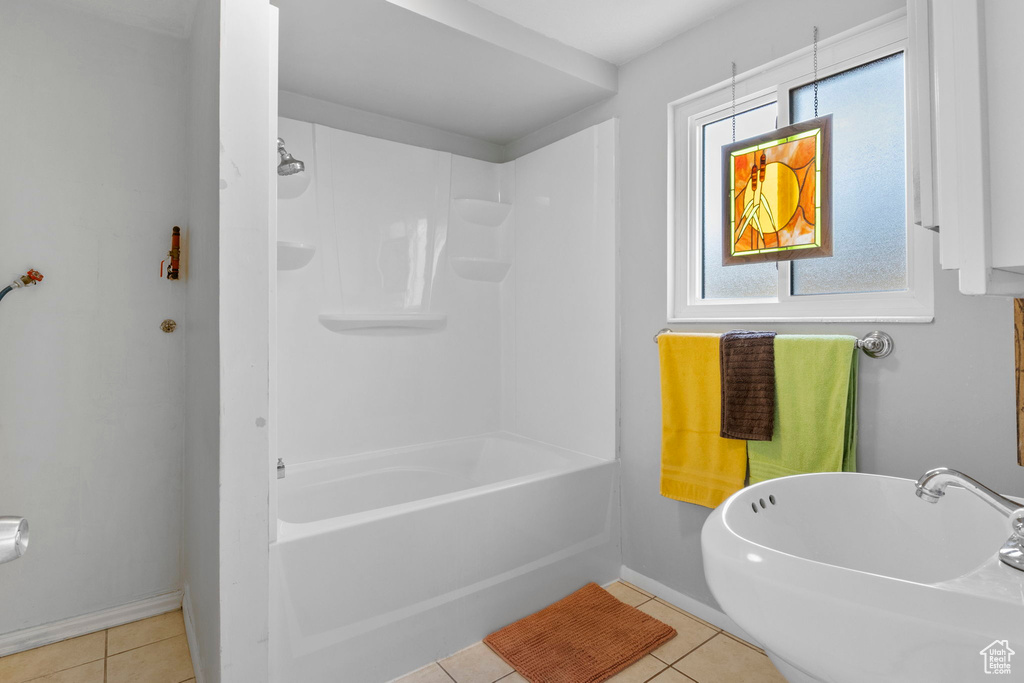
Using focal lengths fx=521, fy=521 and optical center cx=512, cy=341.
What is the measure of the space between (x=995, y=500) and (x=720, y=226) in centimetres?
151

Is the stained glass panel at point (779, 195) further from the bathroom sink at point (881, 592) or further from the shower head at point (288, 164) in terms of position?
the shower head at point (288, 164)

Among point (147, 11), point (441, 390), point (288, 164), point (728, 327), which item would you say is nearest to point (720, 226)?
point (728, 327)

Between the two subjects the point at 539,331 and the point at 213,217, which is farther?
the point at 539,331

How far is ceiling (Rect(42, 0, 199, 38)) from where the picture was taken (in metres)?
1.99

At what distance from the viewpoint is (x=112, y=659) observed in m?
1.87

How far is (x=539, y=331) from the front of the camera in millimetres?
2865

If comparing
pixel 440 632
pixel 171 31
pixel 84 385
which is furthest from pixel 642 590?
pixel 171 31

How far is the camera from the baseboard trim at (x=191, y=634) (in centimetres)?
175

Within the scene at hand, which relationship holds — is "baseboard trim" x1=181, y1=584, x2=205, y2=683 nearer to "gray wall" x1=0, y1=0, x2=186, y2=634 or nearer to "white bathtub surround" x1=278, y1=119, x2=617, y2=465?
"gray wall" x1=0, y1=0, x2=186, y2=634

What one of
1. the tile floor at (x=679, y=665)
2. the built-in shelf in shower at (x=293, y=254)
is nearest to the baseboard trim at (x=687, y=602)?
the tile floor at (x=679, y=665)

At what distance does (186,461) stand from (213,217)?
48.1 inches

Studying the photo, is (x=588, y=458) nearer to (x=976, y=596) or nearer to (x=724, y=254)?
(x=724, y=254)

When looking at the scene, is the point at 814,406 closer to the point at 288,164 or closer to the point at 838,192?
the point at 838,192

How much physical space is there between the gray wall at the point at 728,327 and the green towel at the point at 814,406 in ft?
0.24
